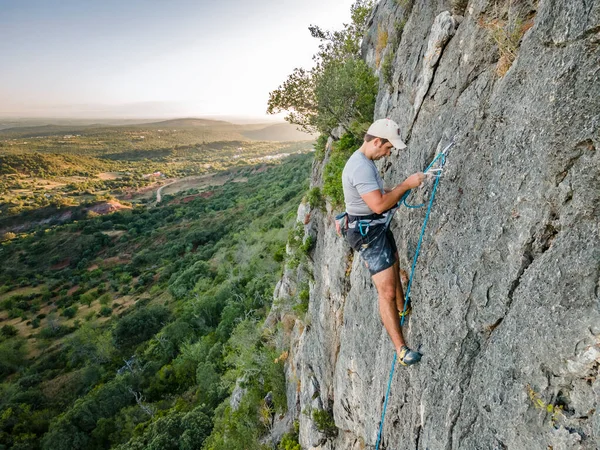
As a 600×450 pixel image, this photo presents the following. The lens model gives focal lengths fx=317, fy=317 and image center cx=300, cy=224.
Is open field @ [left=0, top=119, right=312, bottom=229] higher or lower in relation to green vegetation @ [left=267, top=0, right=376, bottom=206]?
lower

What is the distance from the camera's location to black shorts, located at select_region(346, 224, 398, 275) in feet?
18.0

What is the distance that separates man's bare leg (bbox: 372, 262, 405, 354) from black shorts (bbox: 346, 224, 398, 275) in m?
0.11

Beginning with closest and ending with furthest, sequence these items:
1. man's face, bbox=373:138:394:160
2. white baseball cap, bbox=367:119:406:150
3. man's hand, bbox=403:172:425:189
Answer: man's hand, bbox=403:172:425:189 → white baseball cap, bbox=367:119:406:150 → man's face, bbox=373:138:394:160

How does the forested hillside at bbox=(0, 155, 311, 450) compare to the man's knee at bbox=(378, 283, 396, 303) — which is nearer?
the man's knee at bbox=(378, 283, 396, 303)

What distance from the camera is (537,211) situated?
353 centimetres

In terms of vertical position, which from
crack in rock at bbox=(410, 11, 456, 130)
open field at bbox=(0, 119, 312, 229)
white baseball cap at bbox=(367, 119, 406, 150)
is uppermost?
crack in rock at bbox=(410, 11, 456, 130)

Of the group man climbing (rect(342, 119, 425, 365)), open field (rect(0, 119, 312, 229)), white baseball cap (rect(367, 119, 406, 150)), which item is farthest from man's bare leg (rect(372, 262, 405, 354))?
open field (rect(0, 119, 312, 229))

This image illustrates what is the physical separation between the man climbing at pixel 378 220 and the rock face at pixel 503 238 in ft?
1.01

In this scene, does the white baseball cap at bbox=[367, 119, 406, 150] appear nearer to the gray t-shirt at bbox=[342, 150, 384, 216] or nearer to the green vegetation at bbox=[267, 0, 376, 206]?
the gray t-shirt at bbox=[342, 150, 384, 216]

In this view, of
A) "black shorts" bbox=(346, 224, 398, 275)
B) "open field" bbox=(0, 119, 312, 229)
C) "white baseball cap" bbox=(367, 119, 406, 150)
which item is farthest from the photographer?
"open field" bbox=(0, 119, 312, 229)

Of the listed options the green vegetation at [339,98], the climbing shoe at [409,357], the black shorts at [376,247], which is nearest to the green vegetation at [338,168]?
the green vegetation at [339,98]

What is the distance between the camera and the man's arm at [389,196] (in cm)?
455

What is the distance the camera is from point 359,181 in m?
5.04

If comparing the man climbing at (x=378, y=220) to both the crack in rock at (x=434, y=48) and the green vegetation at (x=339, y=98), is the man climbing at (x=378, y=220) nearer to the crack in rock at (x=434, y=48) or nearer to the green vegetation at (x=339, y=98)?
the crack in rock at (x=434, y=48)
